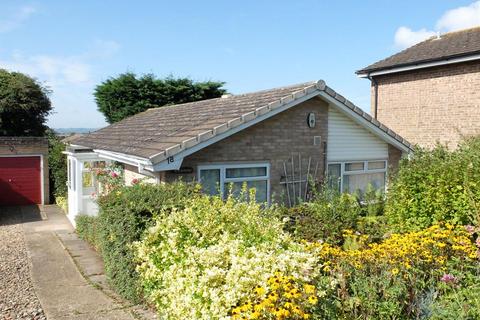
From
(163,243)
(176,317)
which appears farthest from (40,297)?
(176,317)

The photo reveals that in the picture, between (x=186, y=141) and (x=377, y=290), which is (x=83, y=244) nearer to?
(x=186, y=141)

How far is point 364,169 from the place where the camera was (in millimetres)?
12992

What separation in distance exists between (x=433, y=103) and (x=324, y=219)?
10997 mm

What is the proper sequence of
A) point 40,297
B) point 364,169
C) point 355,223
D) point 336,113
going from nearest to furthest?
1. point 40,297
2. point 355,223
3. point 336,113
4. point 364,169

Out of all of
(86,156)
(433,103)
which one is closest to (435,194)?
(433,103)

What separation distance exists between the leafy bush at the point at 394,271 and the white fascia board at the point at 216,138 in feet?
14.3

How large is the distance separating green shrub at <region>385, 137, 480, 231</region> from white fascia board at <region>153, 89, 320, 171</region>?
3.21 metres

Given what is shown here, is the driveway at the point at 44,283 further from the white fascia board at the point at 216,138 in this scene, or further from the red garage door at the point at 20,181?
the red garage door at the point at 20,181

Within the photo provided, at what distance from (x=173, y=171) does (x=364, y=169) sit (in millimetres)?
6416

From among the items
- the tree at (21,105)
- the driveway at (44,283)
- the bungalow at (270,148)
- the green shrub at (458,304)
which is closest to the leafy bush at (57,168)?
the tree at (21,105)

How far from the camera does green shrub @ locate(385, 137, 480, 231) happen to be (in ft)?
24.0

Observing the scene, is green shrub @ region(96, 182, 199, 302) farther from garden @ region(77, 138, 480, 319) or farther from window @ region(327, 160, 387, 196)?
window @ region(327, 160, 387, 196)

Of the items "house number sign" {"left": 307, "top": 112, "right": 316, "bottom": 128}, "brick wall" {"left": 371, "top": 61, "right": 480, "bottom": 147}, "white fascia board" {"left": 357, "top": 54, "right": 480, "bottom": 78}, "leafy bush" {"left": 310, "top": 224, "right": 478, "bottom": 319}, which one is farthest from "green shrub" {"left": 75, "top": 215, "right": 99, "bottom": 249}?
"white fascia board" {"left": 357, "top": 54, "right": 480, "bottom": 78}

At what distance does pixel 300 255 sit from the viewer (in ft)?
13.5
